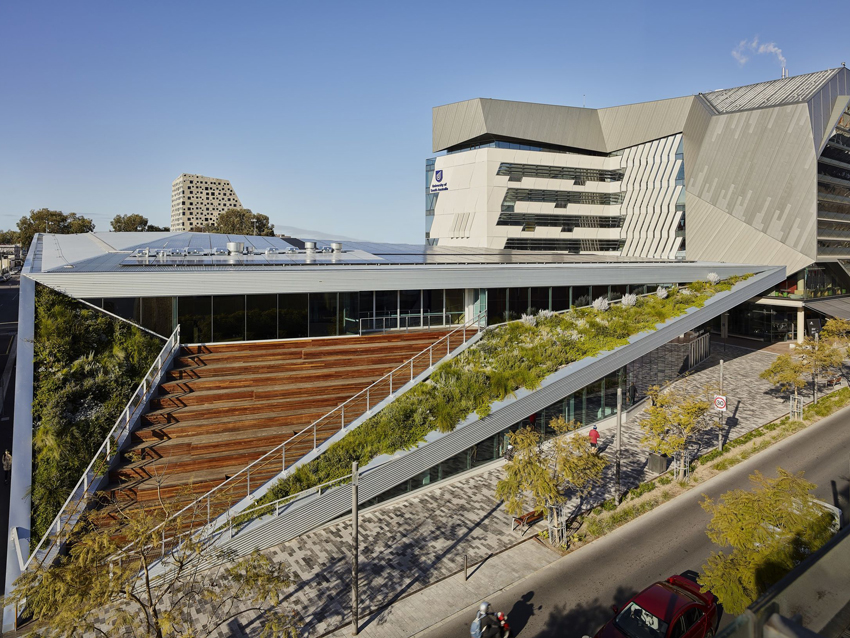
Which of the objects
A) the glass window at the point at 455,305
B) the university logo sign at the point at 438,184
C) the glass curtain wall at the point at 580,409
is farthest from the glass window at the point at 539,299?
the university logo sign at the point at 438,184

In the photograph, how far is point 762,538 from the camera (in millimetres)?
11344

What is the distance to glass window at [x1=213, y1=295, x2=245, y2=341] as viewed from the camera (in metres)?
20.0

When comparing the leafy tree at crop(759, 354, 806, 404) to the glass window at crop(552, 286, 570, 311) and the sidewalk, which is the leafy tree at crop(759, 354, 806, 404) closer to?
the glass window at crop(552, 286, 570, 311)

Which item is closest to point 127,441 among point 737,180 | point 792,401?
point 792,401

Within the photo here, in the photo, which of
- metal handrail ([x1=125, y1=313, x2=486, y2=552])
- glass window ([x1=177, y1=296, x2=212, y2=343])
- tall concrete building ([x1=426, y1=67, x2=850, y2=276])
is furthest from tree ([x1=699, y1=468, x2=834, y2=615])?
tall concrete building ([x1=426, y1=67, x2=850, y2=276])

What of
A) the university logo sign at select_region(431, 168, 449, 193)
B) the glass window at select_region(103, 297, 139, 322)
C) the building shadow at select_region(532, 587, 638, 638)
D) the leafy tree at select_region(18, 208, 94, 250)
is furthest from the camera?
the leafy tree at select_region(18, 208, 94, 250)

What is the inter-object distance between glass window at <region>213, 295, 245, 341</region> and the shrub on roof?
2.19 meters

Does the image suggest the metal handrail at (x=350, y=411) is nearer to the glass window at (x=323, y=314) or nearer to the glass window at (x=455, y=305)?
the glass window at (x=455, y=305)

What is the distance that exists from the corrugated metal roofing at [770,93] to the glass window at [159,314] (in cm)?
4437

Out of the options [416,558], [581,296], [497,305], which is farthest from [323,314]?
[581,296]

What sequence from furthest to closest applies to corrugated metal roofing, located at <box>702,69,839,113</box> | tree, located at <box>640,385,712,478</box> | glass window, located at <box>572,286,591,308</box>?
1. corrugated metal roofing, located at <box>702,69,839,113</box>
2. glass window, located at <box>572,286,591,308</box>
3. tree, located at <box>640,385,712,478</box>

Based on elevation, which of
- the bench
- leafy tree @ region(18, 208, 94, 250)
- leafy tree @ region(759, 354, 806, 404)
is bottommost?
the bench

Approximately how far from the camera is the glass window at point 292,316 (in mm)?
21062

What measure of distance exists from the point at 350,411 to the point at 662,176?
41.3m
